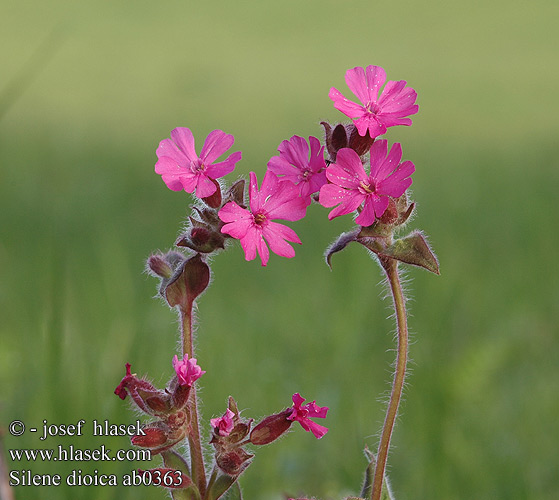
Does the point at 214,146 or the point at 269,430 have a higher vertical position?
the point at 214,146

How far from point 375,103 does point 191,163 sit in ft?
0.99

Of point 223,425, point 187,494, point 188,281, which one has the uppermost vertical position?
point 188,281

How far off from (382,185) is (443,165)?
6052 millimetres

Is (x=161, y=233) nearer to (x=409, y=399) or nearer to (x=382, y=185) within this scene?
(x=409, y=399)

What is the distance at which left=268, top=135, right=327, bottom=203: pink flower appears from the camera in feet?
4.02

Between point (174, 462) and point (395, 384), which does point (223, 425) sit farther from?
point (395, 384)

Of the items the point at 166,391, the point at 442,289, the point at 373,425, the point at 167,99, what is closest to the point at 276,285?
the point at 442,289

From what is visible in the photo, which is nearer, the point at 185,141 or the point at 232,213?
the point at 232,213

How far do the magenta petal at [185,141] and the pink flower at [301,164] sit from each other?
0.13m

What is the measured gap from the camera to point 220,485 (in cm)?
124

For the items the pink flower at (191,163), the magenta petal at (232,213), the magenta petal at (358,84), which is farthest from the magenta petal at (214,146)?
the magenta petal at (358,84)

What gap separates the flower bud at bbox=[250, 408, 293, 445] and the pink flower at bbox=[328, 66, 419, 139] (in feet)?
1.53

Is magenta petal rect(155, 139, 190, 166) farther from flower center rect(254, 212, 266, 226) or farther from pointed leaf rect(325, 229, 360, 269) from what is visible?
pointed leaf rect(325, 229, 360, 269)

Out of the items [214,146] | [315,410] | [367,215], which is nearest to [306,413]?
[315,410]
